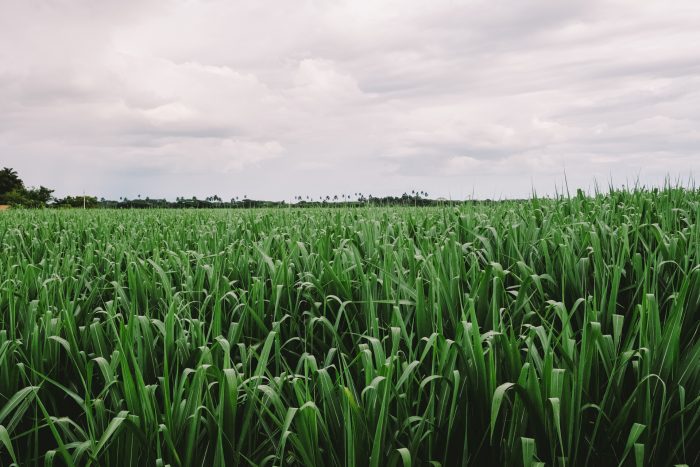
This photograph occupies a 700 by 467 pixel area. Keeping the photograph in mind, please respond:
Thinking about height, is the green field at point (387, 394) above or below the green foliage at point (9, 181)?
below

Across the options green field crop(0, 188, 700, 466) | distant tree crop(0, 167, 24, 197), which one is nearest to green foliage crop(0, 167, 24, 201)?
distant tree crop(0, 167, 24, 197)

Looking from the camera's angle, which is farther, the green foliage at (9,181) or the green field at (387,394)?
the green foliage at (9,181)

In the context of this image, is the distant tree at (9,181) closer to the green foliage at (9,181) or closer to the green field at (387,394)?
the green foliage at (9,181)

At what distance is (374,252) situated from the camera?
4.12 metres

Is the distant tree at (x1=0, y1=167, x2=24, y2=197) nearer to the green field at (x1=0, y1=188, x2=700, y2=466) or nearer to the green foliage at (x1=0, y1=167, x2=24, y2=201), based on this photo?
the green foliage at (x1=0, y1=167, x2=24, y2=201)

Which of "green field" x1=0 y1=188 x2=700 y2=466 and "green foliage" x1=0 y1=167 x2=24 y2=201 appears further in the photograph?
"green foliage" x1=0 y1=167 x2=24 y2=201

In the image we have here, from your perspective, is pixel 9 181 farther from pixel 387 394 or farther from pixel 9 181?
pixel 387 394

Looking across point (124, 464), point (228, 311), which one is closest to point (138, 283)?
point (228, 311)

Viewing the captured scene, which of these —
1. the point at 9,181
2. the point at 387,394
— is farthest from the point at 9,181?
the point at 387,394

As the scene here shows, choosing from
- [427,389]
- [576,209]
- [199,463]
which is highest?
[576,209]

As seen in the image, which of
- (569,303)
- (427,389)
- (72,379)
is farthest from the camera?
(569,303)

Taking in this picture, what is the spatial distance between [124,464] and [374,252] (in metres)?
2.56

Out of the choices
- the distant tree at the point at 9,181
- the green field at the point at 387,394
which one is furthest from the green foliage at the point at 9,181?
the green field at the point at 387,394

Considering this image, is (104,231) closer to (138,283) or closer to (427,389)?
(138,283)
